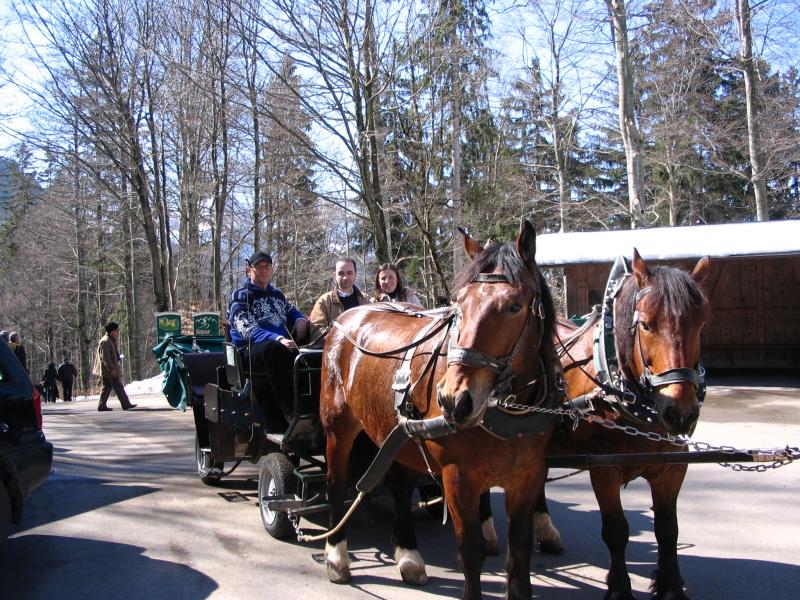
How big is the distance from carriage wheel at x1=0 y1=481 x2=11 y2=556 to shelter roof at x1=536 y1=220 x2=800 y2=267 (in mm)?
10792

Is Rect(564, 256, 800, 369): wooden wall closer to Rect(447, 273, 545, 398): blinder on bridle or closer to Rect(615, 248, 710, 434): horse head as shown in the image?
Rect(615, 248, 710, 434): horse head

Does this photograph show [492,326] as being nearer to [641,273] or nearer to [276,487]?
[641,273]

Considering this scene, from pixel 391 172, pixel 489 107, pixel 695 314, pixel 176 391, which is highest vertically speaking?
pixel 489 107

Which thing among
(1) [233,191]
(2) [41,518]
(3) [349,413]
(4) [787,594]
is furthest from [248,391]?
(1) [233,191]

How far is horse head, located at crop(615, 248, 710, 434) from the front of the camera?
303 cm

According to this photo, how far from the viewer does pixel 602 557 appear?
466cm

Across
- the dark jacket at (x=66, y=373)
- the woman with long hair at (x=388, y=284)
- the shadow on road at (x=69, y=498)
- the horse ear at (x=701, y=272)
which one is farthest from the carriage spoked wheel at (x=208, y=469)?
the dark jacket at (x=66, y=373)

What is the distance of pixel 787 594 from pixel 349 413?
9.36 feet

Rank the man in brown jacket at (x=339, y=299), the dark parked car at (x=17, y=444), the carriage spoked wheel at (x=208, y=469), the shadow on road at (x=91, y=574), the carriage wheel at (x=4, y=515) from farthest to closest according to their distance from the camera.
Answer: the carriage spoked wheel at (x=208, y=469), the man in brown jacket at (x=339, y=299), the dark parked car at (x=17, y=444), the carriage wheel at (x=4, y=515), the shadow on road at (x=91, y=574)

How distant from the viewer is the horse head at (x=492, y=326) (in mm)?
2787

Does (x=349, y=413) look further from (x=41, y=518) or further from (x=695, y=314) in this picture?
(x=41, y=518)

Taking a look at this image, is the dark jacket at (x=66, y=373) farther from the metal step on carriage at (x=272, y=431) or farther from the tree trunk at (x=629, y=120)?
the tree trunk at (x=629, y=120)

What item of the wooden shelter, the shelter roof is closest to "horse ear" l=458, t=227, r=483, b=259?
the shelter roof

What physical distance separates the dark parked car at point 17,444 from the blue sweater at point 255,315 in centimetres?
160
